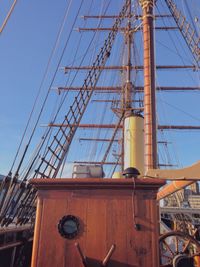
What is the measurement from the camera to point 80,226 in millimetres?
3916

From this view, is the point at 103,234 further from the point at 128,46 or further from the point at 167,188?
the point at 128,46

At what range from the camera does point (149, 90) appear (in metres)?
9.34

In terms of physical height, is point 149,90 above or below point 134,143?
above

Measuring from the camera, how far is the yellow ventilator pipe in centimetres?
868

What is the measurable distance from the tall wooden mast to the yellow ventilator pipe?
221 millimetres

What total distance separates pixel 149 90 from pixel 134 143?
5.95 feet

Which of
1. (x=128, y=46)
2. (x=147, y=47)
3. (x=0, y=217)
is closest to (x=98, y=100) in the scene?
(x=128, y=46)

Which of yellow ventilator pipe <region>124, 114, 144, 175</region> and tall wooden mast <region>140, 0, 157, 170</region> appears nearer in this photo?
tall wooden mast <region>140, 0, 157, 170</region>

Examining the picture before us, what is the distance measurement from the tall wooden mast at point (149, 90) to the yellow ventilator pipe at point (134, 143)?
221 mm

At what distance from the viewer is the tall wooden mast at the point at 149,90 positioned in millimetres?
8438

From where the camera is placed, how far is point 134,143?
8.73 meters

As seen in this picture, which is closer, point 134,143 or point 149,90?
point 134,143

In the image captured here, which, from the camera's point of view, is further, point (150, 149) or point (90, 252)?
point (150, 149)

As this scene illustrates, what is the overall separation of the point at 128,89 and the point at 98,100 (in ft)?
52.8
